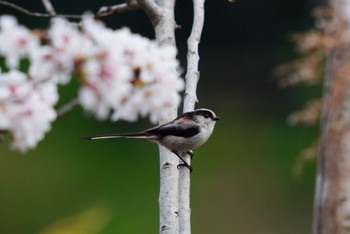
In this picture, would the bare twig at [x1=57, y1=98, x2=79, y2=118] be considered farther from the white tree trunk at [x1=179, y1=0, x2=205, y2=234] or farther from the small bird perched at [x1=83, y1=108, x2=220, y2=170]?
the small bird perched at [x1=83, y1=108, x2=220, y2=170]

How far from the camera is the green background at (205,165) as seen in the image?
28.7 ft

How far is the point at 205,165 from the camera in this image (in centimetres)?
996

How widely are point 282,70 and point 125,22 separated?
7663mm

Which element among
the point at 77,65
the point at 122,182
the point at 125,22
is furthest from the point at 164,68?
the point at 125,22

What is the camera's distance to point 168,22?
10.3ft

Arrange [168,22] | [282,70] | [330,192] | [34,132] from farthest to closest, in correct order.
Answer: [282,70]
[330,192]
[168,22]
[34,132]

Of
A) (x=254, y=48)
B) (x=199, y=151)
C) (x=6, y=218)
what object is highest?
(x=254, y=48)

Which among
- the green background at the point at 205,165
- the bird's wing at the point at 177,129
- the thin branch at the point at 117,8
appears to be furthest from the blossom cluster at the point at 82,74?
the green background at the point at 205,165

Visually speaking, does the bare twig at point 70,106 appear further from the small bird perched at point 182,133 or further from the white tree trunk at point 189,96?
the small bird perched at point 182,133

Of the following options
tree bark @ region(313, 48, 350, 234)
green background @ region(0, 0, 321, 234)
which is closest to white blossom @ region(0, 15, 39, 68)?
tree bark @ region(313, 48, 350, 234)

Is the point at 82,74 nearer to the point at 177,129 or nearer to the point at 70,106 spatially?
the point at 70,106

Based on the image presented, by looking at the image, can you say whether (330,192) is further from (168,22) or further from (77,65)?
(77,65)

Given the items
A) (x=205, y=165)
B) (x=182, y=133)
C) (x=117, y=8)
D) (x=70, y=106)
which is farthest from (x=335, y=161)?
(x=205, y=165)

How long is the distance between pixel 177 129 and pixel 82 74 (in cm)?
152
